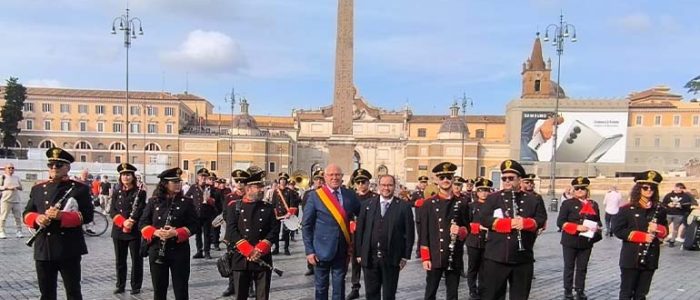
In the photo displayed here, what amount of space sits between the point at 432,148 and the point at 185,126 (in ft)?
129

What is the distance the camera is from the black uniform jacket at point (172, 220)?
5785 millimetres

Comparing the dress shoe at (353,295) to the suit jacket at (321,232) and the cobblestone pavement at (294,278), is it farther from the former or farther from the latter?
the suit jacket at (321,232)

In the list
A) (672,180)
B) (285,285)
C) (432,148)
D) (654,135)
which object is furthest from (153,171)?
(654,135)

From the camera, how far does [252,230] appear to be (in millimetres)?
5816

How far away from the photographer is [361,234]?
5.97 m

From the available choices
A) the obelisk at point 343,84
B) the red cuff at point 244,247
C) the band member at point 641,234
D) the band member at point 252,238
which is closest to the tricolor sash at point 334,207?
the band member at point 252,238

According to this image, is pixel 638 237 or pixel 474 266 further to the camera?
pixel 474 266

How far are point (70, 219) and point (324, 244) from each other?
8.47 ft

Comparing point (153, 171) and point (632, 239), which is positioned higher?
point (632, 239)

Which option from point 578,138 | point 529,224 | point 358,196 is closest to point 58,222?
point 358,196

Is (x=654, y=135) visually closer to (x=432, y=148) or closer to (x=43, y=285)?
(x=432, y=148)

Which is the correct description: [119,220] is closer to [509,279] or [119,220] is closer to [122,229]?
[122,229]

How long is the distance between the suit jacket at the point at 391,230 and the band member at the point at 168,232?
6.08 feet

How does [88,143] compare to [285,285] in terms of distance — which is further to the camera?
[88,143]
